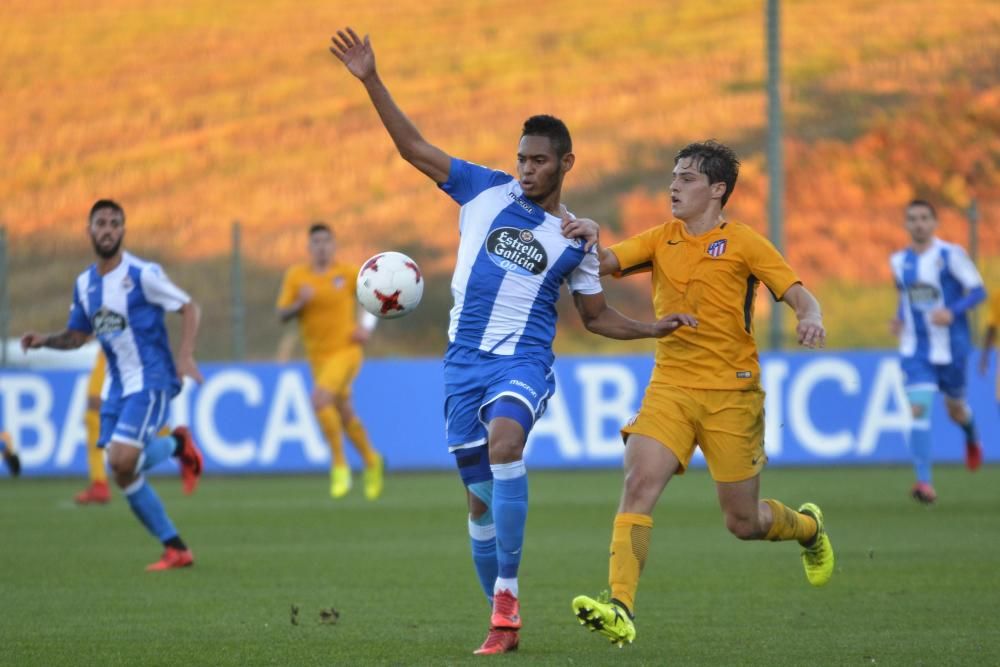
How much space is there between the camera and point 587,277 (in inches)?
298

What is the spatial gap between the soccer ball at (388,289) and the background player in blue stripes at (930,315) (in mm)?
7755

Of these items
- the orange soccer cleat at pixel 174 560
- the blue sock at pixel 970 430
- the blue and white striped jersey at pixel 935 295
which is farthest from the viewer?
the blue sock at pixel 970 430

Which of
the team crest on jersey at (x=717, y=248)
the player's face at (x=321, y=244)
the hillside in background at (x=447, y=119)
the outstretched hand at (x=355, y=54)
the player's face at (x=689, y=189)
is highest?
the hillside in background at (x=447, y=119)

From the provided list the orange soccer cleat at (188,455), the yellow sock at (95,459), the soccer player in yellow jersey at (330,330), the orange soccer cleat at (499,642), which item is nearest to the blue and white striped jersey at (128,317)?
the orange soccer cleat at (188,455)

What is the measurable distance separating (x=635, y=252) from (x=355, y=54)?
62.1 inches

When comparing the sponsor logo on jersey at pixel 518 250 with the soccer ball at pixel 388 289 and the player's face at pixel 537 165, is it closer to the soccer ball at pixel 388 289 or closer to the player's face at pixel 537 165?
the player's face at pixel 537 165

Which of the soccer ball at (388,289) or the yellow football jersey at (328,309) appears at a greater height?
the yellow football jersey at (328,309)

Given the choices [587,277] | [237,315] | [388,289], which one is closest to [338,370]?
A: [237,315]

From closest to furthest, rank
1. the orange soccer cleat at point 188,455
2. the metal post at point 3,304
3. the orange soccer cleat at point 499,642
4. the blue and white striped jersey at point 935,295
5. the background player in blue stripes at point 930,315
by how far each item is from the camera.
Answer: the orange soccer cleat at point 499,642
the orange soccer cleat at point 188,455
the background player in blue stripes at point 930,315
the blue and white striped jersey at point 935,295
the metal post at point 3,304

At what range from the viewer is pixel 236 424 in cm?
1947

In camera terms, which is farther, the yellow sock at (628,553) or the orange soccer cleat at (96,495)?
the orange soccer cleat at (96,495)

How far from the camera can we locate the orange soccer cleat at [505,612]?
23.2ft

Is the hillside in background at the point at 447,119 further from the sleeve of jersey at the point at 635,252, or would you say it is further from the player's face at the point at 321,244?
the sleeve of jersey at the point at 635,252

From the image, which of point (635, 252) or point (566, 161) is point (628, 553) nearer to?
point (635, 252)
